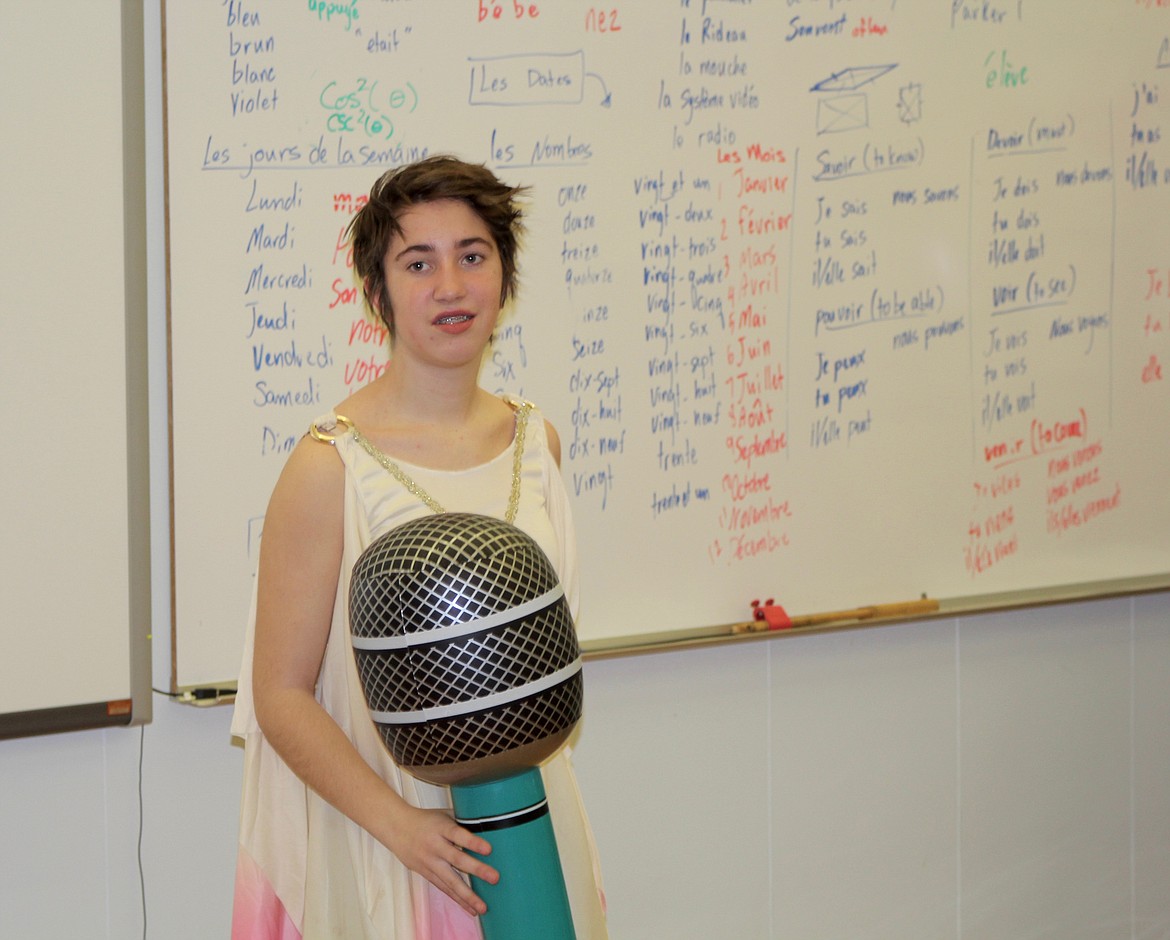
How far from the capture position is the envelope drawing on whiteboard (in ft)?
7.89

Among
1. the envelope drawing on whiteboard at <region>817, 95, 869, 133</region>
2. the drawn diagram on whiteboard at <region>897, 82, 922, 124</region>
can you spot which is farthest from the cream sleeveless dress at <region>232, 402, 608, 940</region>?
the drawn diagram on whiteboard at <region>897, 82, 922, 124</region>

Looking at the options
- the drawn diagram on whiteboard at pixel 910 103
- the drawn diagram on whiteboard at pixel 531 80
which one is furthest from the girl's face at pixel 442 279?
the drawn diagram on whiteboard at pixel 910 103

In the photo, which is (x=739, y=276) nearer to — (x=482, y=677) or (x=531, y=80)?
(x=531, y=80)

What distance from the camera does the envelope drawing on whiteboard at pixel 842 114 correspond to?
2406 mm

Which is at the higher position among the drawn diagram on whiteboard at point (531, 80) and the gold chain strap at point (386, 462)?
the drawn diagram on whiteboard at point (531, 80)

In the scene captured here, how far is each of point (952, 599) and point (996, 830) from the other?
51 centimetres

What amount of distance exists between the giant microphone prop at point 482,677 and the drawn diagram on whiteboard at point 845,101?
5.08 ft

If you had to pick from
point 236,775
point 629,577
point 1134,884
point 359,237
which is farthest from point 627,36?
point 1134,884

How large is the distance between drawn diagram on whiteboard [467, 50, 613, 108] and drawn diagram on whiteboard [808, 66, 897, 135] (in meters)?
0.41

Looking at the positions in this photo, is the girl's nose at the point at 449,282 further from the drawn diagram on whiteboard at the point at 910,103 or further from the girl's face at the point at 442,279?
the drawn diagram on whiteboard at the point at 910,103

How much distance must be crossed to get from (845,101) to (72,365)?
135 centimetres

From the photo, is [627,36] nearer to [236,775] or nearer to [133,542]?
[133,542]

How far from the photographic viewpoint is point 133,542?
1928 mm

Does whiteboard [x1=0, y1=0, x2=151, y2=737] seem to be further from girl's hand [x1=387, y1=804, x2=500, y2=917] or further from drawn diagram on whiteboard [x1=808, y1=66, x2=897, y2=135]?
drawn diagram on whiteboard [x1=808, y1=66, x2=897, y2=135]
